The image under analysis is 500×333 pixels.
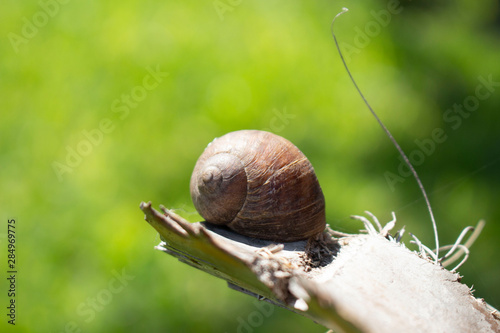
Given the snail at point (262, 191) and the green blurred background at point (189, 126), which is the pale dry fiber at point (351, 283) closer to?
the snail at point (262, 191)

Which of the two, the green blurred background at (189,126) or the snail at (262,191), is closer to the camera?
the snail at (262,191)

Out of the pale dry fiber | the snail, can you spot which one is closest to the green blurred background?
the snail

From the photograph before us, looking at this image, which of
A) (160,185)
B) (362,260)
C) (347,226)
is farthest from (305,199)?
(160,185)

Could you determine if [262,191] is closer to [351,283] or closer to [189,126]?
[351,283]


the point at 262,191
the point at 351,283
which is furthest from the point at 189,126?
the point at 351,283

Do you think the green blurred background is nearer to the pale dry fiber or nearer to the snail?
the snail

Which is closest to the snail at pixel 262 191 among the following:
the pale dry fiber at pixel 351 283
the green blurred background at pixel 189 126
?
the pale dry fiber at pixel 351 283
